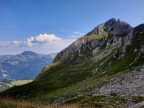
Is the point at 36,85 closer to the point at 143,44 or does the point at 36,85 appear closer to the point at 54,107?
the point at 143,44

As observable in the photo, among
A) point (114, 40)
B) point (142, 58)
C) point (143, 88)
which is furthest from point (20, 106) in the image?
point (114, 40)

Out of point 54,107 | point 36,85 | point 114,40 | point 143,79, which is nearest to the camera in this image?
point 54,107

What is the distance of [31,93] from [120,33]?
144 meters

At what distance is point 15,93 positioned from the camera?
396 feet

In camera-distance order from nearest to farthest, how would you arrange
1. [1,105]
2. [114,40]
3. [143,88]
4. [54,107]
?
[1,105] < [54,107] < [143,88] < [114,40]

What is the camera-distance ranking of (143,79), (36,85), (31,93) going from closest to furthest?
(143,79), (31,93), (36,85)

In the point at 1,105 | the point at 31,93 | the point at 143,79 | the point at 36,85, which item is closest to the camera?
the point at 1,105

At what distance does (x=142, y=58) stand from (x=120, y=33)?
467 ft

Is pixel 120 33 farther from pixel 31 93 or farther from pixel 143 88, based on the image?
pixel 143 88

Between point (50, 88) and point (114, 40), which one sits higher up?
point (114, 40)

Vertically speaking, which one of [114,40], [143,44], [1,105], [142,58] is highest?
[114,40]

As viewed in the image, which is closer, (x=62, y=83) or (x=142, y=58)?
(x=142, y=58)

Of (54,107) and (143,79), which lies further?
(143,79)

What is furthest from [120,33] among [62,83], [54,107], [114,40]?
[54,107]
